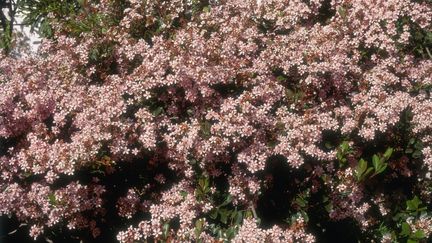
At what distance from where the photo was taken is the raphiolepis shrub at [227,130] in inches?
179

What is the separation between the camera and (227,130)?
443 centimetres

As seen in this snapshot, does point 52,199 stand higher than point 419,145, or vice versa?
point 52,199

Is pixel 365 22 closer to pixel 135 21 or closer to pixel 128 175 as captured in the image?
pixel 135 21

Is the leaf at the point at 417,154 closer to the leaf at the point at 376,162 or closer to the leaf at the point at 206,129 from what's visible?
the leaf at the point at 376,162

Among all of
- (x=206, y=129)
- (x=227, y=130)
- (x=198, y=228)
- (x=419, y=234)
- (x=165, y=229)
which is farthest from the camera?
(x=419, y=234)

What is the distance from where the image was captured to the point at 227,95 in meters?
5.18

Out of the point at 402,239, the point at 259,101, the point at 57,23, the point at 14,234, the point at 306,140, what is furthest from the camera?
the point at 57,23

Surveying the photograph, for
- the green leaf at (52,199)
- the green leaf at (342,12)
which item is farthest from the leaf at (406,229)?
the green leaf at (52,199)

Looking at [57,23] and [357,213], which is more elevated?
[57,23]

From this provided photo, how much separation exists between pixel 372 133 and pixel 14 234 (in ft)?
14.2

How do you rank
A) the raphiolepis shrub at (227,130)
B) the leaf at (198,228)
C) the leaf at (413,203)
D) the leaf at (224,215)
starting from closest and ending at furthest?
the leaf at (198,228), the raphiolepis shrub at (227,130), the leaf at (224,215), the leaf at (413,203)

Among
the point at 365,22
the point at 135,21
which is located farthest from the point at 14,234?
the point at 365,22

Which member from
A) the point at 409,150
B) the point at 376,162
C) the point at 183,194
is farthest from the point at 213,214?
the point at 409,150

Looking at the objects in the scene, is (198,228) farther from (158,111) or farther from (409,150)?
(409,150)
